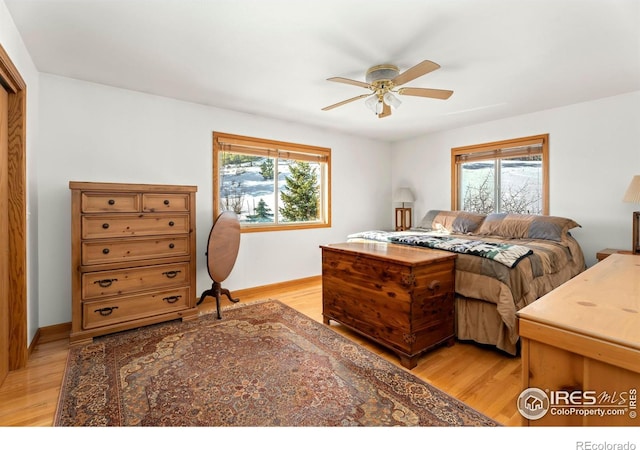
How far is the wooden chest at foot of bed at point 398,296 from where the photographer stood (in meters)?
2.12

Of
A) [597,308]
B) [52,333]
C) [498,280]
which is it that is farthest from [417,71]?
[52,333]

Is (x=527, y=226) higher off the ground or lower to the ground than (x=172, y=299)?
higher

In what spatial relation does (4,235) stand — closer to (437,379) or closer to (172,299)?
(172,299)

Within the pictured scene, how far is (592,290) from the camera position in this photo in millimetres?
982

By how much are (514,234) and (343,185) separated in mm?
2464

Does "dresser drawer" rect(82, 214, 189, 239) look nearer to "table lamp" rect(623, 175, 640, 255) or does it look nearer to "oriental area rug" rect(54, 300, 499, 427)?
"oriental area rug" rect(54, 300, 499, 427)

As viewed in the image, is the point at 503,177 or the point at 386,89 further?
the point at 503,177

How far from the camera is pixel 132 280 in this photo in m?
2.72

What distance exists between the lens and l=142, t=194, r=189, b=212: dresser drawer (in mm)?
2768

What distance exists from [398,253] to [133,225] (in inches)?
91.3

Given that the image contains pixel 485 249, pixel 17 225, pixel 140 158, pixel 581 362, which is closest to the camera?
pixel 581 362

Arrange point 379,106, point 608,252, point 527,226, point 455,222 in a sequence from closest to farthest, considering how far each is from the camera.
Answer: point 379,106 < point 608,252 < point 527,226 < point 455,222
